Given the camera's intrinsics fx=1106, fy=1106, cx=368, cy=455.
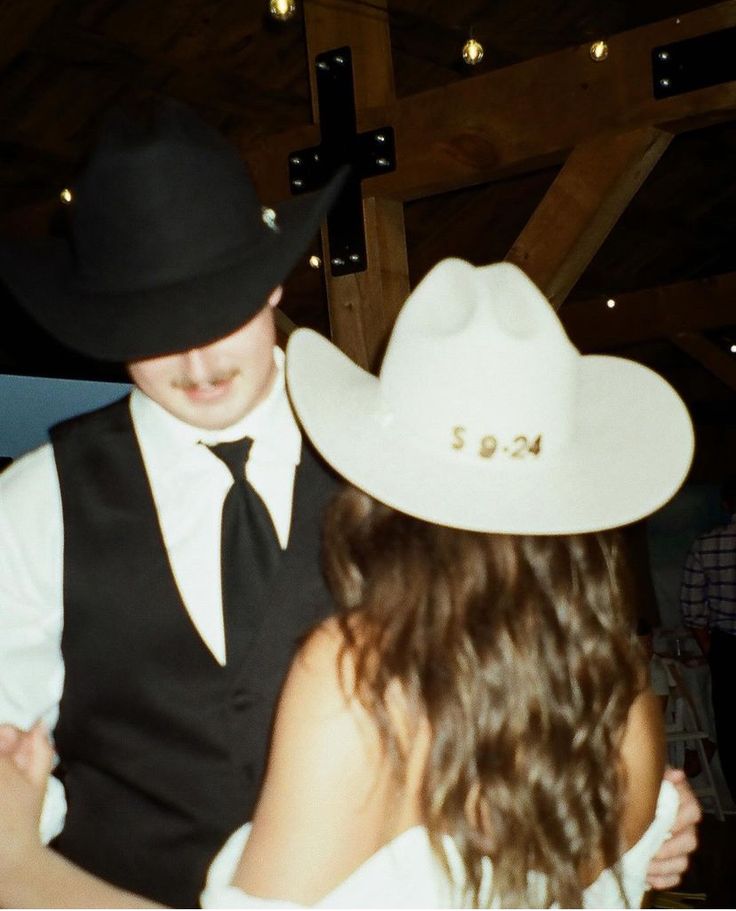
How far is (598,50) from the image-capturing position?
3283 millimetres

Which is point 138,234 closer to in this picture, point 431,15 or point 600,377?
point 600,377

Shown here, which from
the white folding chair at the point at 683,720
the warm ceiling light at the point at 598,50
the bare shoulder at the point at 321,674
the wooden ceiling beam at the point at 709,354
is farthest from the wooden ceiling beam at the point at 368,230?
the wooden ceiling beam at the point at 709,354

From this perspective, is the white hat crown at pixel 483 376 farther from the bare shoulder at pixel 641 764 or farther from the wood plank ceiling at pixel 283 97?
the wood plank ceiling at pixel 283 97

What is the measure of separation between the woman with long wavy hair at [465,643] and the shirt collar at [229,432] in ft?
1.12

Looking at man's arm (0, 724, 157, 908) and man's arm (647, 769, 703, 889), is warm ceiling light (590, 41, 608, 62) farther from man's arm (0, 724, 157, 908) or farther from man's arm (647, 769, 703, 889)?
man's arm (0, 724, 157, 908)

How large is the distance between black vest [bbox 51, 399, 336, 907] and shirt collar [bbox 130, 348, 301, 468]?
9cm

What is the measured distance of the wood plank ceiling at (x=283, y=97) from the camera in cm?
452

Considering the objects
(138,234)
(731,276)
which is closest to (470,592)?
(138,234)

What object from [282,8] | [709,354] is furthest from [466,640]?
[709,354]

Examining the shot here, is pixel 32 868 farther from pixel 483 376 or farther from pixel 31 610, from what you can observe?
pixel 483 376

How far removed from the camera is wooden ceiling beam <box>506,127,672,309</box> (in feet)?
10.9

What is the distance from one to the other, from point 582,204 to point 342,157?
2.64 ft

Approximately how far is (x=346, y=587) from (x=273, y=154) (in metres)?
2.97

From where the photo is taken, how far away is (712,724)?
20.4ft
